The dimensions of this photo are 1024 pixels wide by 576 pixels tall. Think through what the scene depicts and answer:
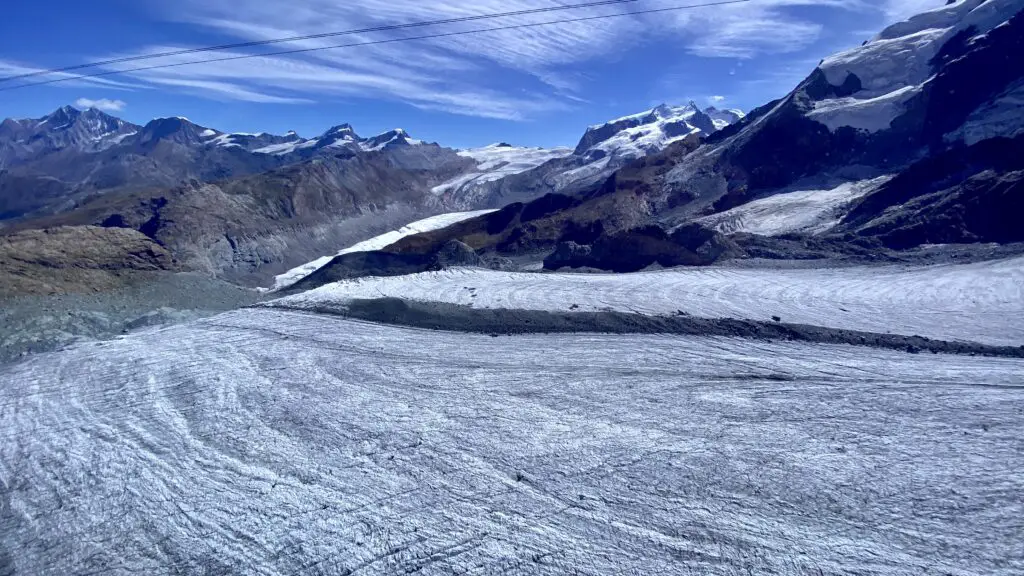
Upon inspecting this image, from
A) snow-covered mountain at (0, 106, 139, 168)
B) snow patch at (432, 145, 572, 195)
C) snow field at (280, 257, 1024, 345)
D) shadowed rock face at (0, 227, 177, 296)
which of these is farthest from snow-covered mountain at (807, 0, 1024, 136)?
snow-covered mountain at (0, 106, 139, 168)

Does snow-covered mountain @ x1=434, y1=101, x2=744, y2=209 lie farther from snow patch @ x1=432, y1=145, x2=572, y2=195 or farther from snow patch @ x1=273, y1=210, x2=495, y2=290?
snow patch @ x1=273, y1=210, x2=495, y2=290

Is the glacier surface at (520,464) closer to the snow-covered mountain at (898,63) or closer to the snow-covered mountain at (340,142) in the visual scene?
the snow-covered mountain at (898,63)

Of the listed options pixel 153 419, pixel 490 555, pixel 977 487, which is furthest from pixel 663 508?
pixel 153 419

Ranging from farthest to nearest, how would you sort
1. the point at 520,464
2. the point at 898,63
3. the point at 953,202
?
the point at 898,63 → the point at 953,202 → the point at 520,464

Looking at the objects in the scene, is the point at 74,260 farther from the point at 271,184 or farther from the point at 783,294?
the point at 271,184

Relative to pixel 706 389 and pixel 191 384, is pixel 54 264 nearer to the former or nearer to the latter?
pixel 191 384

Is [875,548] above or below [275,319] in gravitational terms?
below

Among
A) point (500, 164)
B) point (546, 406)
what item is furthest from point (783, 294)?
point (500, 164)

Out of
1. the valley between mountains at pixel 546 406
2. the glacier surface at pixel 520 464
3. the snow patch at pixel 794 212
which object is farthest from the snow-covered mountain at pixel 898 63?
the glacier surface at pixel 520 464
